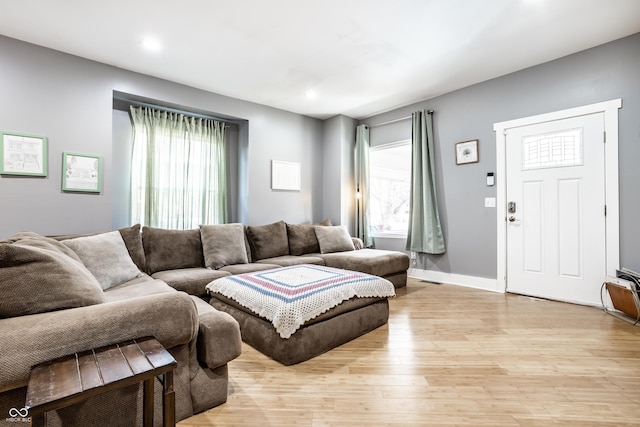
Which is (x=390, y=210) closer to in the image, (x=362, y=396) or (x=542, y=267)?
(x=542, y=267)

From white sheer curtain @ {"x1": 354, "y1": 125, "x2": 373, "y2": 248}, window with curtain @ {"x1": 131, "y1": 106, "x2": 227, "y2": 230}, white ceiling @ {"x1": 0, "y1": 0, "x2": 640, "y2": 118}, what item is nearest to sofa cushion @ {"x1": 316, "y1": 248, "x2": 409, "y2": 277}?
white sheer curtain @ {"x1": 354, "y1": 125, "x2": 373, "y2": 248}

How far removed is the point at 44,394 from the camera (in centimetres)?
86

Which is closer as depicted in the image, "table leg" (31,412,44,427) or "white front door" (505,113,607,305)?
"table leg" (31,412,44,427)

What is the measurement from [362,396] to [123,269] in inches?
81.6

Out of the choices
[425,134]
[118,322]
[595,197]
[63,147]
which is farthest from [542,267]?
[63,147]

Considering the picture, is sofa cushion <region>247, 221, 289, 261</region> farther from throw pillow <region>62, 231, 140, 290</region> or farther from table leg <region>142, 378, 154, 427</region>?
table leg <region>142, 378, 154, 427</region>

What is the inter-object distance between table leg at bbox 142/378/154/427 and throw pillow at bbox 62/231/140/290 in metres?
1.37

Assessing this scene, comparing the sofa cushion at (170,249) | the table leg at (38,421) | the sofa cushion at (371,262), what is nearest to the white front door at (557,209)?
the sofa cushion at (371,262)

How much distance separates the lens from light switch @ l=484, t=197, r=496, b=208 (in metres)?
3.89

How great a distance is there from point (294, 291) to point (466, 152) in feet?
10.5

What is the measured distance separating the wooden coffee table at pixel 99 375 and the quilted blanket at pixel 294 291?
0.90 metres

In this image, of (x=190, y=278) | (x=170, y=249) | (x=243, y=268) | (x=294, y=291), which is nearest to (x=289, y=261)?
(x=243, y=268)

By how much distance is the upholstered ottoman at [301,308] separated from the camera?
202 centimetres

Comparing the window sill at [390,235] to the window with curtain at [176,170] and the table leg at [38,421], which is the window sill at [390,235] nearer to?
the window with curtain at [176,170]
